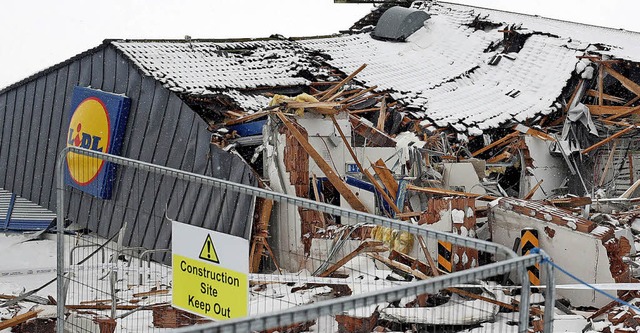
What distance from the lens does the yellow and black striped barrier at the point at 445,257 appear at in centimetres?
968

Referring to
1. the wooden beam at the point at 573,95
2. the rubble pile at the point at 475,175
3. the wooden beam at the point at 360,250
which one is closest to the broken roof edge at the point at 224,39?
the rubble pile at the point at 475,175

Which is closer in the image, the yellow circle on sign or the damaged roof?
the yellow circle on sign

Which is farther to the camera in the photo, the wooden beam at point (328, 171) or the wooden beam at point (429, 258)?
the wooden beam at point (328, 171)

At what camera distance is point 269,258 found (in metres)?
10.4

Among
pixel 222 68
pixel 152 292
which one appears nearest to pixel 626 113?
pixel 222 68

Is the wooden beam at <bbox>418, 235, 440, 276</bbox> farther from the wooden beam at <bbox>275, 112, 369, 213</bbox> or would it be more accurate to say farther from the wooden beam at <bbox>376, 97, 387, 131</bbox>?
the wooden beam at <bbox>376, 97, 387, 131</bbox>

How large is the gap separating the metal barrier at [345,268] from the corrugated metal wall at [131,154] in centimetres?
143

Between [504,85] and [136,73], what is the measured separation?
25.3ft

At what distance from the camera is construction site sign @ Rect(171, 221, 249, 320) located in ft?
17.8

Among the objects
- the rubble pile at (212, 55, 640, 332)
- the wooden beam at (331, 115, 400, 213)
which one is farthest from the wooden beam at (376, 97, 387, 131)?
the wooden beam at (331, 115, 400, 213)

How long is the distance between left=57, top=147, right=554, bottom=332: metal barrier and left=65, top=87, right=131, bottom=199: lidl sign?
3.65m

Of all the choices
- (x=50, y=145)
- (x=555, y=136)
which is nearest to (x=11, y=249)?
(x=50, y=145)

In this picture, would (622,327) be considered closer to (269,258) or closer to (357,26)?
(269,258)

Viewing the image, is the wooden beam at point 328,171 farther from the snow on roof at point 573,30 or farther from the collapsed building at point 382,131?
the snow on roof at point 573,30
